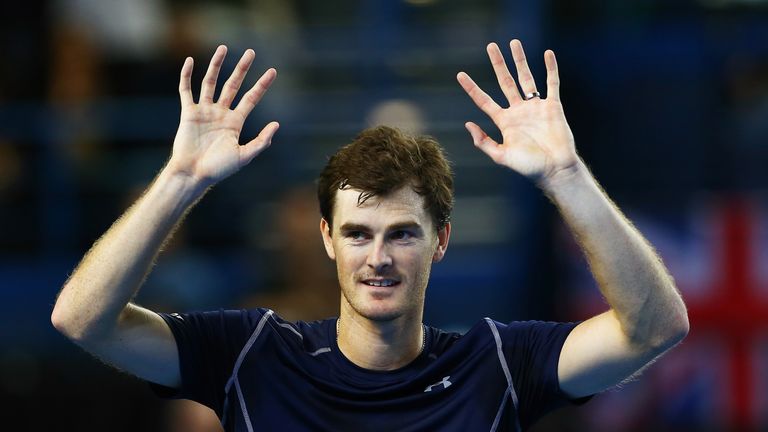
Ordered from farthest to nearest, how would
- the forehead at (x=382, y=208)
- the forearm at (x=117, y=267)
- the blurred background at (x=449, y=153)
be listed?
1. the blurred background at (x=449, y=153)
2. the forehead at (x=382, y=208)
3. the forearm at (x=117, y=267)

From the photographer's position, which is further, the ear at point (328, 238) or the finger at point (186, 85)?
the ear at point (328, 238)

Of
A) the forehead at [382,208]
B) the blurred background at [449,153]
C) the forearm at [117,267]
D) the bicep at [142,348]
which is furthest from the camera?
the blurred background at [449,153]

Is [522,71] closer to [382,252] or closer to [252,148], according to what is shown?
[382,252]

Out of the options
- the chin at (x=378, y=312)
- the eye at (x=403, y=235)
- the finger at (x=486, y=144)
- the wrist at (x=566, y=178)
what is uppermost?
the finger at (x=486, y=144)

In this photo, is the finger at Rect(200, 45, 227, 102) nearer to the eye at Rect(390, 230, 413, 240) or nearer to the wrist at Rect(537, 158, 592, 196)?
the eye at Rect(390, 230, 413, 240)

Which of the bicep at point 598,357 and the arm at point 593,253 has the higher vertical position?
the arm at point 593,253

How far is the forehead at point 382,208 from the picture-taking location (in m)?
4.81

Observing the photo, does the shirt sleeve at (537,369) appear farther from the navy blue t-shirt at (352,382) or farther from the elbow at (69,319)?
the elbow at (69,319)

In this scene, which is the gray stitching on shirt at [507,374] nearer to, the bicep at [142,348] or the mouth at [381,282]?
the mouth at [381,282]

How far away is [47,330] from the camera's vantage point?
394 inches

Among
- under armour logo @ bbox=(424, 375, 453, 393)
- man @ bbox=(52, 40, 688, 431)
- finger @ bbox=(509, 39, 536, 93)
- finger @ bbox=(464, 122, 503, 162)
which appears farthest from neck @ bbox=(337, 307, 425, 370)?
finger @ bbox=(509, 39, 536, 93)

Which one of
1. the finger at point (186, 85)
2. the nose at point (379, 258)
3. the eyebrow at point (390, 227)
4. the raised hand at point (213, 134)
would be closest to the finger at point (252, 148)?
the raised hand at point (213, 134)

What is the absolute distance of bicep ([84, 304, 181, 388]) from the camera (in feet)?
15.4

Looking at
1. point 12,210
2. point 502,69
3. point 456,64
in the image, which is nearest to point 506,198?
point 456,64
